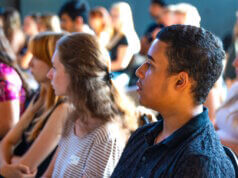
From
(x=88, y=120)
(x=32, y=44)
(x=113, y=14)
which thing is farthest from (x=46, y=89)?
(x=113, y=14)

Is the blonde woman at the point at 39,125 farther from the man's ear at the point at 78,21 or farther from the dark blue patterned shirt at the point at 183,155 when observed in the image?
the man's ear at the point at 78,21

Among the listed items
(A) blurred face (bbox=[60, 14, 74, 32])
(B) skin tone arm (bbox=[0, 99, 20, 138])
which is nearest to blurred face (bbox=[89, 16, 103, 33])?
(A) blurred face (bbox=[60, 14, 74, 32])

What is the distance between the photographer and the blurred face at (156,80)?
115 centimetres

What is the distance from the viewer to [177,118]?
3.79 feet

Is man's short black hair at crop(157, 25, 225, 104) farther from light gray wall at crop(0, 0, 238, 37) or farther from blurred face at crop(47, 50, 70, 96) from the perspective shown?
light gray wall at crop(0, 0, 238, 37)

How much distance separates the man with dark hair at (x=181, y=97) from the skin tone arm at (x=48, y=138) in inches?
32.7

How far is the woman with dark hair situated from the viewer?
1.59 m

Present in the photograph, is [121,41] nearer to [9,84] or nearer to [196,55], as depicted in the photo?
[9,84]

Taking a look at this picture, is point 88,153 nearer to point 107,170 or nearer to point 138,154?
point 107,170

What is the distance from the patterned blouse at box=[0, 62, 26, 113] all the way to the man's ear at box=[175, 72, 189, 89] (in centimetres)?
147

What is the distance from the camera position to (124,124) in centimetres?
172

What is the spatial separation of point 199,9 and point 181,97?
466 centimetres

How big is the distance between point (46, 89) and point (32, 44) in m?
0.27

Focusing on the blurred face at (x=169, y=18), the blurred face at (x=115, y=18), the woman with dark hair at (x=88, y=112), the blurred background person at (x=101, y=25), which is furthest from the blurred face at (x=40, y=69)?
the blurred face at (x=115, y=18)
